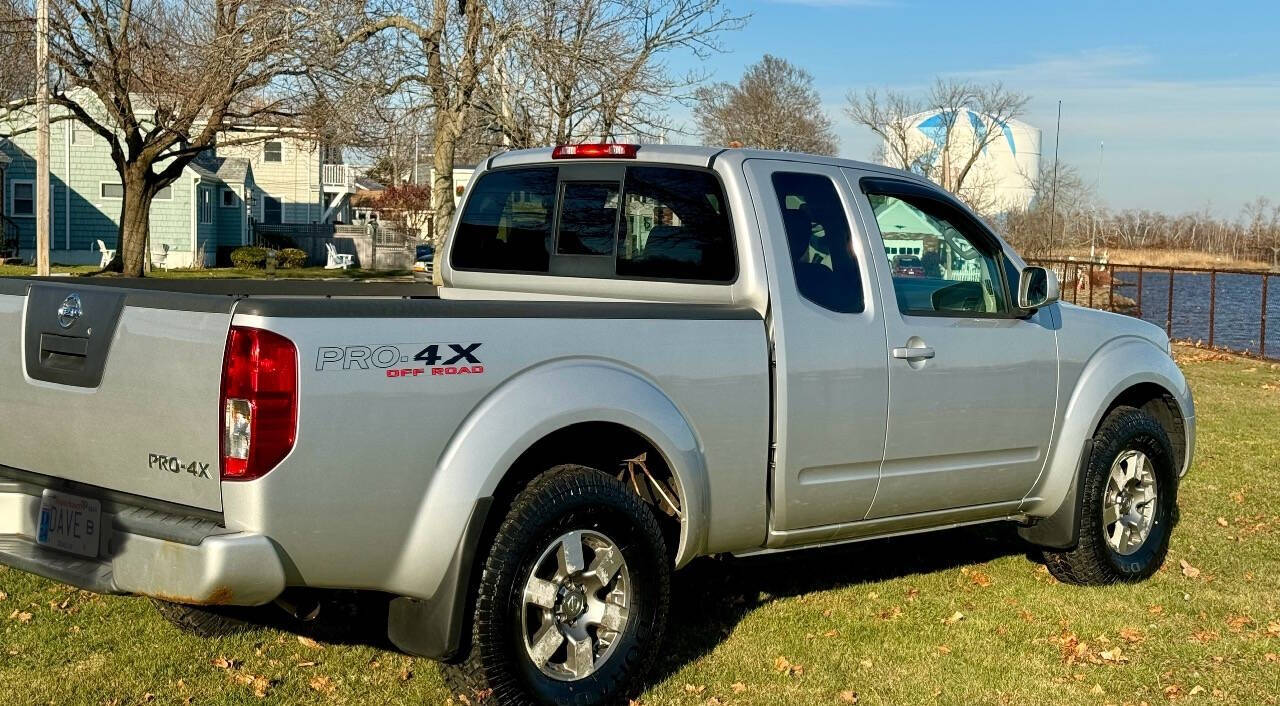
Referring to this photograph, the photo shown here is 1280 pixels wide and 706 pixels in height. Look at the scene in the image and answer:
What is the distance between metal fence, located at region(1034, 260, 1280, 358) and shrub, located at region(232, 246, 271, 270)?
967 inches

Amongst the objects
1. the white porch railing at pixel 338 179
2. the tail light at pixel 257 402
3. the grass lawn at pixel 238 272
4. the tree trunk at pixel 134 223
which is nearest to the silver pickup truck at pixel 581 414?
the tail light at pixel 257 402

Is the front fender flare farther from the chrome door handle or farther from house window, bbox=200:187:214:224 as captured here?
house window, bbox=200:187:214:224

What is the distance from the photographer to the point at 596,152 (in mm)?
5730

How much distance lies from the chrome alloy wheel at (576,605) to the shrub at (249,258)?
40395 mm

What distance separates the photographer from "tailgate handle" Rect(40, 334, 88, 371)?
4.23m

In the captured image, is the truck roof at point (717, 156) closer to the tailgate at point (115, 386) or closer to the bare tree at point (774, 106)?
the tailgate at point (115, 386)

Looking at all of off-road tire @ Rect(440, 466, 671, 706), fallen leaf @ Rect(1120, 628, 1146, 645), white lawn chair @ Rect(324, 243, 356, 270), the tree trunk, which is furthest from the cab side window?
white lawn chair @ Rect(324, 243, 356, 270)

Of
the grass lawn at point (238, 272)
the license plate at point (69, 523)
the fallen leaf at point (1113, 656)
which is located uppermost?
the grass lawn at point (238, 272)

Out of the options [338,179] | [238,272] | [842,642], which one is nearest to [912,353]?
[842,642]

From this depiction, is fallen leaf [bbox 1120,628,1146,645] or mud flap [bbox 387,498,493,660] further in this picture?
fallen leaf [bbox 1120,628,1146,645]

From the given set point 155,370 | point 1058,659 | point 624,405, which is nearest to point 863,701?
point 1058,659

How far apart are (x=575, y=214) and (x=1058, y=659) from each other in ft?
9.10

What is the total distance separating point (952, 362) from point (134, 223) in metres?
27.1

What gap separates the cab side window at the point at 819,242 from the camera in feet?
17.6
